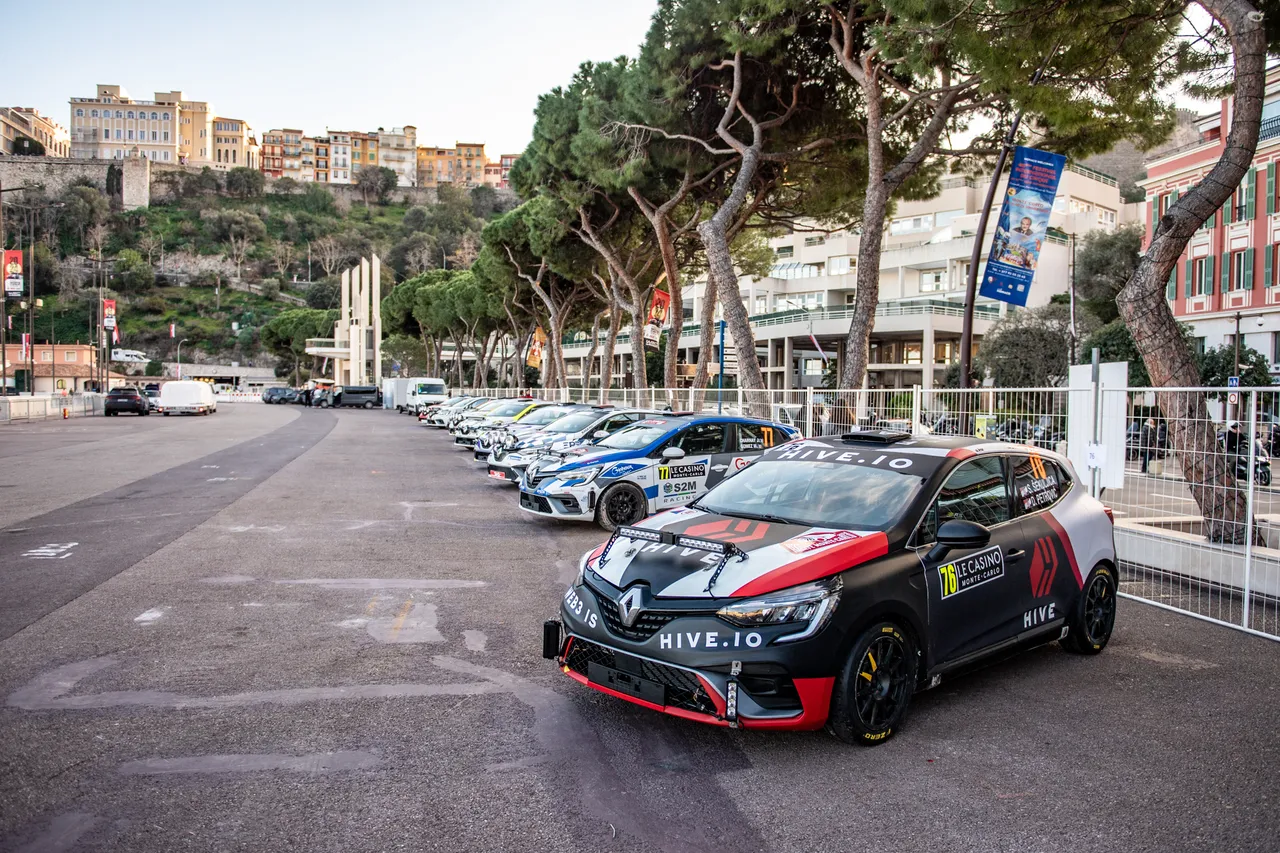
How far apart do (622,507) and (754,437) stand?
204 cm

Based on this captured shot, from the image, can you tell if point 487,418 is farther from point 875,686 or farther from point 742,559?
point 875,686

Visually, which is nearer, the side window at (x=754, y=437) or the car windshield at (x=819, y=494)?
the car windshield at (x=819, y=494)

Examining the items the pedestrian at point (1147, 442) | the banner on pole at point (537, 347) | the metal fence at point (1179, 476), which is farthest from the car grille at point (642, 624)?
the banner on pole at point (537, 347)

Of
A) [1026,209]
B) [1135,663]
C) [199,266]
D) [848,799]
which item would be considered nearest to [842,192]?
[1026,209]

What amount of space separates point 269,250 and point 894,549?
170m

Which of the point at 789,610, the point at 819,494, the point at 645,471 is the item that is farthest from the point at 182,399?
the point at 789,610

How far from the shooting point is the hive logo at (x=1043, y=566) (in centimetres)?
573

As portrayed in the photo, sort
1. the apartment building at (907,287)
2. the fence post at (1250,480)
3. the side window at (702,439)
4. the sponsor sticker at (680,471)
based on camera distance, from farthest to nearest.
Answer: the apartment building at (907,287)
the side window at (702,439)
the sponsor sticker at (680,471)
the fence post at (1250,480)

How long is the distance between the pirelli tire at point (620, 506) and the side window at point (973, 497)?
6218mm

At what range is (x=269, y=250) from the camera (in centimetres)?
15862

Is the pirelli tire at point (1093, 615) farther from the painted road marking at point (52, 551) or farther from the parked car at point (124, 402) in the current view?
the parked car at point (124, 402)

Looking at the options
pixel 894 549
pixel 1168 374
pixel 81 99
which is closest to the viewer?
pixel 894 549

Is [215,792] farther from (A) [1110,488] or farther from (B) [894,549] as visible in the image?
(A) [1110,488]

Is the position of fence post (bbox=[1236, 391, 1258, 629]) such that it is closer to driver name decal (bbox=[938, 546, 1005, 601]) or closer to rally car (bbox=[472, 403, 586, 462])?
driver name decal (bbox=[938, 546, 1005, 601])
